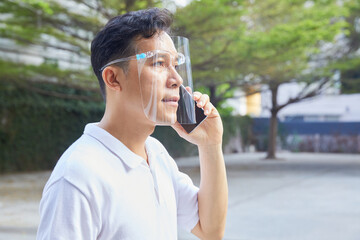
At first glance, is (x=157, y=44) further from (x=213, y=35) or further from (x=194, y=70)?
(x=194, y=70)

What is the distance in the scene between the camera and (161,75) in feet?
3.61

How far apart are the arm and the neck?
145 millimetres

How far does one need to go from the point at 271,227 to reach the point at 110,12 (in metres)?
5.50

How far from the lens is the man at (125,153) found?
936 millimetres

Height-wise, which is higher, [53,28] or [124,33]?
[53,28]

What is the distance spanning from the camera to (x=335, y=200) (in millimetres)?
7875

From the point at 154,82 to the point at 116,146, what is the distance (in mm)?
175

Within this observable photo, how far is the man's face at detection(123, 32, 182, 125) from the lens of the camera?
108 cm

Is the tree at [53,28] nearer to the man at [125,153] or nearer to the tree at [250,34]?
the tree at [250,34]

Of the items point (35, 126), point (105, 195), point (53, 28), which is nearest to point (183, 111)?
point (105, 195)

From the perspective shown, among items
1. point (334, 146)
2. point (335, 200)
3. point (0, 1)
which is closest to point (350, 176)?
point (335, 200)

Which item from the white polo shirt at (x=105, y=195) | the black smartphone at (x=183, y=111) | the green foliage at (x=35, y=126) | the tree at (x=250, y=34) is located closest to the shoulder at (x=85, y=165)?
the white polo shirt at (x=105, y=195)

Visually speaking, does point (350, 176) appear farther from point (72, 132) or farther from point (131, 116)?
point (131, 116)

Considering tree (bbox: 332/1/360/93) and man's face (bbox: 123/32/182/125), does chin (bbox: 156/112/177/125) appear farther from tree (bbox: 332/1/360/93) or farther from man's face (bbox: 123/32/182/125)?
tree (bbox: 332/1/360/93)
